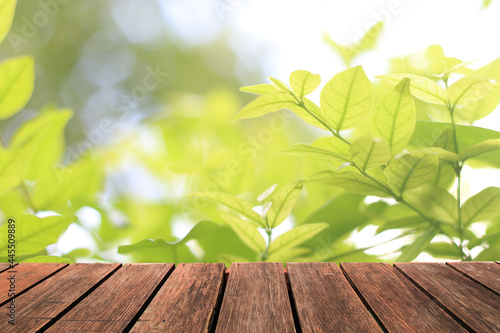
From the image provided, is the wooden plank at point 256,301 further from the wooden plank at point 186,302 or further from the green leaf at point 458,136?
the green leaf at point 458,136

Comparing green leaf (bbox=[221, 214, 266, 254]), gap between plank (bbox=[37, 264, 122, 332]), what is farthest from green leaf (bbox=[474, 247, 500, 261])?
gap between plank (bbox=[37, 264, 122, 332])

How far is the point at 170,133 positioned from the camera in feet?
1.47

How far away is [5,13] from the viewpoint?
36 centimetres

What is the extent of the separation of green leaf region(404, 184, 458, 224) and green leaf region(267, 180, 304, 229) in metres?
0.11

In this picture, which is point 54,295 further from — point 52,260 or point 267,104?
point 267,104

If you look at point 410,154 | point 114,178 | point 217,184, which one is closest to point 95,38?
point 114,178

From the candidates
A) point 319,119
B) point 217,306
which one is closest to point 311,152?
point 319,119

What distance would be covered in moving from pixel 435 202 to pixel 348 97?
13 cm

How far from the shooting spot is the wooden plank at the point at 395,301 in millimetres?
277

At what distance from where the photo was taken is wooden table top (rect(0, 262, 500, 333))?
0.28 meters

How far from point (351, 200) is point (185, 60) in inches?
42.0

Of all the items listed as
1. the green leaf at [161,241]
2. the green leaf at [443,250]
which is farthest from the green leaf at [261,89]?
the green leaf at [443,250]

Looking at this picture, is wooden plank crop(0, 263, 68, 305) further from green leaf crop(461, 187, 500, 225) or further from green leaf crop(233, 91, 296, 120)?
green leaf crop(461, 187, 500, 225)

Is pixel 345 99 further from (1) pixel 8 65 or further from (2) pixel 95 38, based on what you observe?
(2) pixel 95 38
